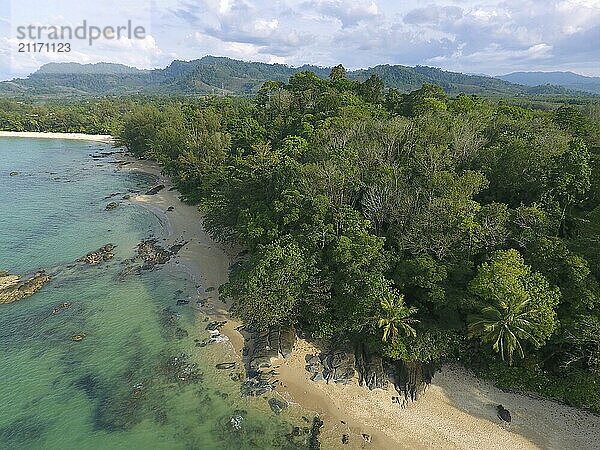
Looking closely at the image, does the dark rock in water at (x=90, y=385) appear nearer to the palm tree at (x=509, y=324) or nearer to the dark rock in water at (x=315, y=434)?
the dark rock in water at (x=315, y=434)

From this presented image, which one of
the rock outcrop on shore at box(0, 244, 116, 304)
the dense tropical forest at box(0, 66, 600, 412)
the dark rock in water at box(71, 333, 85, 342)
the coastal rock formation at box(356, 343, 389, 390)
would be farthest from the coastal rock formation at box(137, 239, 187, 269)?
the coastal rock formation at box(356, 343, 389, 390)

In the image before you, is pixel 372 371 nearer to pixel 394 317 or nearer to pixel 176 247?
pixel 394 317

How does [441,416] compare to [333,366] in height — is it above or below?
below

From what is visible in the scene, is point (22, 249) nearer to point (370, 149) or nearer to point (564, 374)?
point (370, 149)

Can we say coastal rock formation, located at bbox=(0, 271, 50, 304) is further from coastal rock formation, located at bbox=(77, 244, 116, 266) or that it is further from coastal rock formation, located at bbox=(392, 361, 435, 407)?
coastal rock formation, located at bbox=(392, 361, 435, 407)

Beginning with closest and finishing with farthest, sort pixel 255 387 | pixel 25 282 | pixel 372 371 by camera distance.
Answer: pixel 255 387 < pixel 372 371 < pixel 25 282

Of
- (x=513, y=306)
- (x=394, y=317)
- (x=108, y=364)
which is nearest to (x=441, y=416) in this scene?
(x=394, y=317)

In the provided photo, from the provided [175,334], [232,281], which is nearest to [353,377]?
[232,281]
